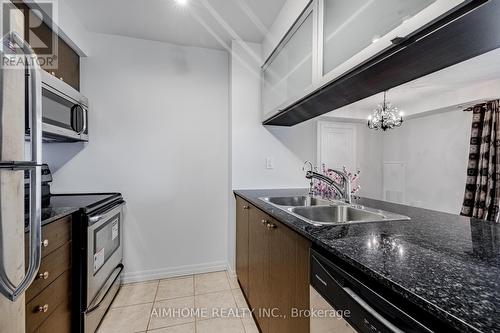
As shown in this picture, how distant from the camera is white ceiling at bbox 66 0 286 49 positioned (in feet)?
5.95

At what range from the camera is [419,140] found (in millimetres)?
3822

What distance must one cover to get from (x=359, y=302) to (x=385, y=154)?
4254 mm

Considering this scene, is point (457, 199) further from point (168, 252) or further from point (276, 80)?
point (168, 252)

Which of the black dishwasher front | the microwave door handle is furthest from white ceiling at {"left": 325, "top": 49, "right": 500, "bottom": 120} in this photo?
the microwave door handle

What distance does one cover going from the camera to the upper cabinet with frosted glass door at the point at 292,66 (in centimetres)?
141

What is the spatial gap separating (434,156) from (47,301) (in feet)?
15.8

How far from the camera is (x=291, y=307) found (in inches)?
41.0

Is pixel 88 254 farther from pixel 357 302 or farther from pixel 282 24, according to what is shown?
pixel 282 24

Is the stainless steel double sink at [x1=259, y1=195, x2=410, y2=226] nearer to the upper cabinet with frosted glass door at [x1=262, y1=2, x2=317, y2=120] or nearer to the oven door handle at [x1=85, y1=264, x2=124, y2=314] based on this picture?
the upper cabinet with frosted glass door at [x1=262, y1=2, x2=317, y2=120]

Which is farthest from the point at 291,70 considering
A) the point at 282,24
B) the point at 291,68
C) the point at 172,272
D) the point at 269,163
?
the point at 172,272

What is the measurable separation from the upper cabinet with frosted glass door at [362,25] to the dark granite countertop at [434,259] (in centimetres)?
73

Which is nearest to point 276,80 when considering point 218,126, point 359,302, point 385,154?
point 218,126

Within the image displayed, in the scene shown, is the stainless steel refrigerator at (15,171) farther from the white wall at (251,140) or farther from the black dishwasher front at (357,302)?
the white wall at (251,140)

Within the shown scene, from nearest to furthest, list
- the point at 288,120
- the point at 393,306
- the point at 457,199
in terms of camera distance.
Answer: the point at 393,306 < the point at 288,120 < the point at 457,199
